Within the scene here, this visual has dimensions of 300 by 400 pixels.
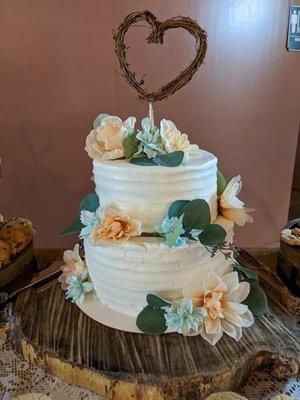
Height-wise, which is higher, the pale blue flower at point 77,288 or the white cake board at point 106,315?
the pale blue flower at point 77,288

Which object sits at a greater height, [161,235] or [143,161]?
[143,161]

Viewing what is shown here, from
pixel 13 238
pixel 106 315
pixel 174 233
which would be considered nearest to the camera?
pixel 174 233

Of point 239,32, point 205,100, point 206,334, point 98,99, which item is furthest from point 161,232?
point 239,32

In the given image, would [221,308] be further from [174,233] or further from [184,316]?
[174,233]

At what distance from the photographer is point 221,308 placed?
29.6 inches

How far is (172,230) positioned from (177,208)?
0.05 meters

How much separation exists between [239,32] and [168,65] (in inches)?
13.2

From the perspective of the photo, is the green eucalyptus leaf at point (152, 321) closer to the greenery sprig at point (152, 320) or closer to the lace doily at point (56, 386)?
the greenery sprig at point (152, 320)

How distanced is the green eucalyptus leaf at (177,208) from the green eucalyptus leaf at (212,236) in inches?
2.6

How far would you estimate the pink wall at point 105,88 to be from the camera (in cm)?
125

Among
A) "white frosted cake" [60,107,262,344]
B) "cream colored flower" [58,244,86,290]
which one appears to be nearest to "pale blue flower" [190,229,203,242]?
"white frosted cake" [60,107,262,344]

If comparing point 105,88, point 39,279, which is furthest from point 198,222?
point 105,88

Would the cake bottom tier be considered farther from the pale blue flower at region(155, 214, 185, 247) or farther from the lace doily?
the lace doily

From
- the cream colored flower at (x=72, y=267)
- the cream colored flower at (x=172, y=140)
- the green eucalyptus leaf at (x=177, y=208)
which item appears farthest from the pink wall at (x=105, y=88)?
the green eucalyptus leaf at (x=177, y=208)
